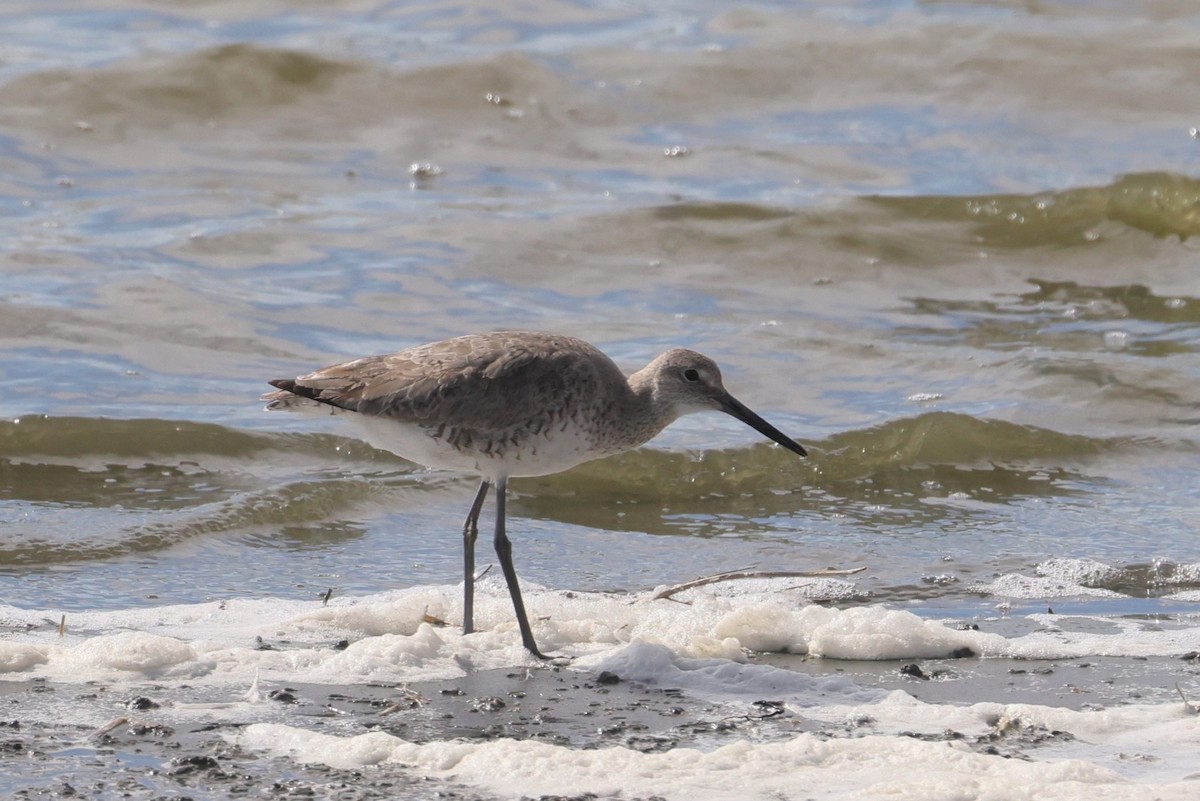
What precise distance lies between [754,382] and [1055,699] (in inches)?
191

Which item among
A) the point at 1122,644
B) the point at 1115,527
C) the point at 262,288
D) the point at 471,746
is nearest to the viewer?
the point at 471,746

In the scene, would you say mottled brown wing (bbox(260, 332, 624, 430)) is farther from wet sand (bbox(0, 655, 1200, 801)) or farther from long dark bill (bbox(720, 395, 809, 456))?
wet sand (bbox(0, 655, 1200, 801))

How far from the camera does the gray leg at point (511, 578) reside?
5.42m

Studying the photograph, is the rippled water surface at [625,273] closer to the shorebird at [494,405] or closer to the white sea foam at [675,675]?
the white sea foam at [675,675]

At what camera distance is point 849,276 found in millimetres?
11883

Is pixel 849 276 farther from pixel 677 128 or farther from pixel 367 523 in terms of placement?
pixel 367 523

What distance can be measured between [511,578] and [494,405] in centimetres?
62

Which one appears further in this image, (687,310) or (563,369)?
(687,310)

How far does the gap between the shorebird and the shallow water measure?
28.4 inches

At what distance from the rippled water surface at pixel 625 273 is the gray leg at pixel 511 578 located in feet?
2.41

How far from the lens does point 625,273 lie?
38.4ft

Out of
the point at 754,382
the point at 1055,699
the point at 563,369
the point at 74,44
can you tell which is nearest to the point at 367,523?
the point at 563,369

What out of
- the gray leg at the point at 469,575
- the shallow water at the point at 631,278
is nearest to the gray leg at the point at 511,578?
the gray leg at the point at 469,575

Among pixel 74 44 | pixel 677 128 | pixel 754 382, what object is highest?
pixel 74 44
